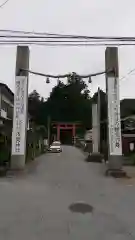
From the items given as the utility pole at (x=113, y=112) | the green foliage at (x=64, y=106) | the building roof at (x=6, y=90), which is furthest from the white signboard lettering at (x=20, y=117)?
the green foliage at (x=64, y=106)

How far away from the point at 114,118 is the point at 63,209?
9130 mm

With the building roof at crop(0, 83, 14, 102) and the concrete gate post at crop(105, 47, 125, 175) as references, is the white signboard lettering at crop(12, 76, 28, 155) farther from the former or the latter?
the building roof at crop(0, 83, 14, 102)

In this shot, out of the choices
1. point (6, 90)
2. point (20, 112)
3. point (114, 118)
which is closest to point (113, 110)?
point (114, 118)

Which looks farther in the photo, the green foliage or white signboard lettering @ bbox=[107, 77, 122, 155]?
the green foliage

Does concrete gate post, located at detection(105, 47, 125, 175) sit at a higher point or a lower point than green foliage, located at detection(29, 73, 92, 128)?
lower

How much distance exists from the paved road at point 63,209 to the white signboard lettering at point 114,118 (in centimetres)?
216

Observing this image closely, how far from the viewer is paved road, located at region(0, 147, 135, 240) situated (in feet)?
25.3

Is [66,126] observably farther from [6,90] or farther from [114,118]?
[114,118]

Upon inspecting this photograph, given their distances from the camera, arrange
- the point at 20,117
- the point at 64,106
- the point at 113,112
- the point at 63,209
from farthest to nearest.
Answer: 1. the point at 64,106
2. the point at 113,112
3. the point at 20,117
4. the point at 63,209

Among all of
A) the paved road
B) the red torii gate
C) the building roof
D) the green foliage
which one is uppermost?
the green foliage

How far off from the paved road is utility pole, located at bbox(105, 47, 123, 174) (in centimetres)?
180

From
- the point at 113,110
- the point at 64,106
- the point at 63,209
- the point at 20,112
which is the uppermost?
the point at 64,106

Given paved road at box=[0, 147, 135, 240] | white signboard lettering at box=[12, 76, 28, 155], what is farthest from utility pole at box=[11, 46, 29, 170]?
paved road at box=[0, 147, 135, 240]

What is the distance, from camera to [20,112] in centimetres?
1872
